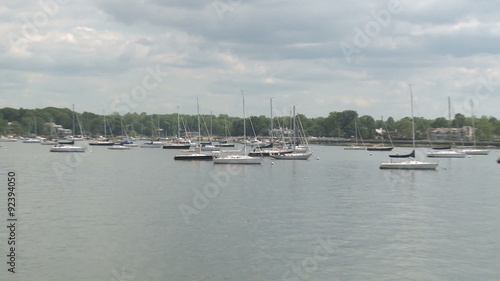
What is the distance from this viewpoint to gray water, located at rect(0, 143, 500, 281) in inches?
A: 1163

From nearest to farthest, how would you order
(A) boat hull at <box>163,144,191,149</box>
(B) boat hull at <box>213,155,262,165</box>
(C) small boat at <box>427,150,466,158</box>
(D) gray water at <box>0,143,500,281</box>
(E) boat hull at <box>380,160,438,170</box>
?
(D) gray water at <box>0,143,500,281</box> → (E) boat hull at <box>380,160,438,170</box> → (B) boat hull at <box>213,155,262,165</box> → (C) small boat at <box>427,150,466,158</box> → (A) boat hull at <box>163,144,191,149</box>

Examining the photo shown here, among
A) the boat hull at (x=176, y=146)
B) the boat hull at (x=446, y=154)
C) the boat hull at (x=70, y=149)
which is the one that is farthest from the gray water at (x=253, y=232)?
the boat hull at (x=176, y=146)

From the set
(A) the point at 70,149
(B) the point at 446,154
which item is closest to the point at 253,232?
(B) the point at 446,154

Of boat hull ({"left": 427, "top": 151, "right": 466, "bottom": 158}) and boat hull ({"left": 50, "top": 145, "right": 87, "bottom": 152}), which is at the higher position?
boat hull ({"left": 50, "top": 145, "right": 87, "bottom": 152})

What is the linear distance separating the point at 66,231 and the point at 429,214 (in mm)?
28818

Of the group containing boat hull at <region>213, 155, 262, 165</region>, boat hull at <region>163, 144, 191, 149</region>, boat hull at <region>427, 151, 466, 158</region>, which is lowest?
boat hull at <region>427, 151, 466, 158</region>

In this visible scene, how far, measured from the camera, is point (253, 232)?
38375 mm

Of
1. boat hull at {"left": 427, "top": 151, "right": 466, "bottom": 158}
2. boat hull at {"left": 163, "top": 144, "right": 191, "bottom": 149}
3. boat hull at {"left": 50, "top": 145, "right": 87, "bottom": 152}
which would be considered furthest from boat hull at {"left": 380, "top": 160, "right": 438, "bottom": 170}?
boat hull at {"left": 50, "top": 145, "right": 87, "bottom": 152}

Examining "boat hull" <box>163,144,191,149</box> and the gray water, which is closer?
the gray water

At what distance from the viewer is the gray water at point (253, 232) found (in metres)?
29.5

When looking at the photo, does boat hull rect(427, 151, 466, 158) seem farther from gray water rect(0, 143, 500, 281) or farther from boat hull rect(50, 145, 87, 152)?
boat hull rect(50, 145, 87, 152)

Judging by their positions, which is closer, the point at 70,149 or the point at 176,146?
the point at 70,149

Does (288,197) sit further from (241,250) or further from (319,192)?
(241,250)

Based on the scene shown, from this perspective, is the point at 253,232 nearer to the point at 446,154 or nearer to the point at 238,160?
the point at 238,160
